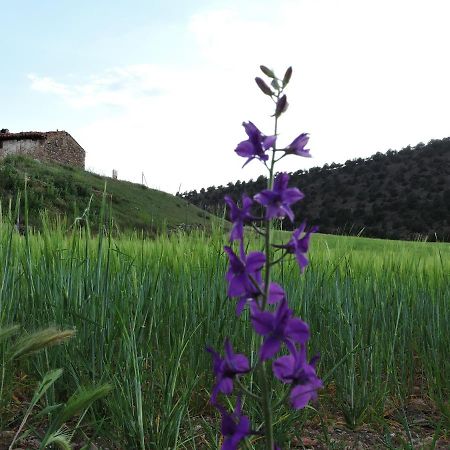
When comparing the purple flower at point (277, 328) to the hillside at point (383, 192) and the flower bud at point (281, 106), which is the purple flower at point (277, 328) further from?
the hillside at point (383, 192)

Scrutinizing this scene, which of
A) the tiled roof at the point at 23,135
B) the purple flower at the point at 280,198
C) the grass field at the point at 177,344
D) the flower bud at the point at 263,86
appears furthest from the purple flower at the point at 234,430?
the tiled roof at the point at 23,135

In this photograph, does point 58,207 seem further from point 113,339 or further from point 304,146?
point 304,146

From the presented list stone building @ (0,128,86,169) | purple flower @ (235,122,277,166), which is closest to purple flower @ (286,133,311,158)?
purple flower @ (235,122,277,166)

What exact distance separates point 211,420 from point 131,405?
17.7 inches

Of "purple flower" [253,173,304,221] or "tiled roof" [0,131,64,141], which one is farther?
"tiled roof" [0,131,64,141]

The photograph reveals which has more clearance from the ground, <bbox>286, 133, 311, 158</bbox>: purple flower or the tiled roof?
the tiled roof

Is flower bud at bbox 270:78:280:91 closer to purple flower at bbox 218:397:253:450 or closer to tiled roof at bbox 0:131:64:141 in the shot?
purple flower at bbox 218:397:253:450

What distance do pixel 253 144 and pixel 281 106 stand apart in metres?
0.10

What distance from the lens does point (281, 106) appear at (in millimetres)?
891

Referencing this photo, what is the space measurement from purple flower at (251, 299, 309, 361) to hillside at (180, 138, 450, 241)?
3317 cm

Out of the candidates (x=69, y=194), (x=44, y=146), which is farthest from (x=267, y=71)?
(x=44, y=146)

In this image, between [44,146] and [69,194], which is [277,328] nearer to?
[69,194]

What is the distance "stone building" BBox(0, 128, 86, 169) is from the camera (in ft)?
91.4

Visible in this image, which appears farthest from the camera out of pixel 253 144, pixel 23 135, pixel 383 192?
pixel 383 192
